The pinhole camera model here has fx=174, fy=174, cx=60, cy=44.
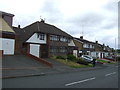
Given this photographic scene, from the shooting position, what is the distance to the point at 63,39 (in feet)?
143

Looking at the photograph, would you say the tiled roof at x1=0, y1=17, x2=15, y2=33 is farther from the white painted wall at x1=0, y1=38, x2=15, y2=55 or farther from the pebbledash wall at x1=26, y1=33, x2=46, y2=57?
the pebbledash wall at x1=26, y1=33, x2=46, y2=57

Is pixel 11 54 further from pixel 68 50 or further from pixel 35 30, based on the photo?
pixel 68 50

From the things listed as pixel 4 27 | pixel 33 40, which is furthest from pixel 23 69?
pixel 33 40

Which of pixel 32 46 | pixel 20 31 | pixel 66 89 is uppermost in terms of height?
pixel 20 31

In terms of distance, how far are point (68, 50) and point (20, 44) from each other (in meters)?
15.7

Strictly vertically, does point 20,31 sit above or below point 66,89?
above

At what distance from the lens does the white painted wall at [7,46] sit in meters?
28.0

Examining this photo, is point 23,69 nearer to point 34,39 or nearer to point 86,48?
point 34,39

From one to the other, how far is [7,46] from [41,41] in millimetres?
10168

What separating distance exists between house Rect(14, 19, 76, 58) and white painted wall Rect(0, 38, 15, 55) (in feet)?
12.6

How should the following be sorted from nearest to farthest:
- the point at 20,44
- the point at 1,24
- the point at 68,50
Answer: the point at 1,24
the point at 20,44
the point at 68,50

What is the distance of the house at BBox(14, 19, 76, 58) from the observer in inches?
1364

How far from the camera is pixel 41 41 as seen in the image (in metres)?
37.8

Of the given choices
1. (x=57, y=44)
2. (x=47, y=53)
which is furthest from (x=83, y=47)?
(x=47, y=53)
